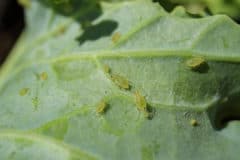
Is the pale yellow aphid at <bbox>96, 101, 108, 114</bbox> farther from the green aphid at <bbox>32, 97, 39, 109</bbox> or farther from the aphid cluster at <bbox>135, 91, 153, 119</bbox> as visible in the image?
the green aphid at <bbox>32, 97, 39, 109</bbox>

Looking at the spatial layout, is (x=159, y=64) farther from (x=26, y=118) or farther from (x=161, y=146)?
(x=26, y=118)

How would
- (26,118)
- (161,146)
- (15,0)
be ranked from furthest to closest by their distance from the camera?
(15,0)
(26,118)
(161,146)

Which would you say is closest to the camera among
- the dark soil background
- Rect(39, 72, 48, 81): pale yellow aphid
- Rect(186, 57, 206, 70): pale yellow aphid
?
Rect(186, 57, 206, 70): pale yellow aphid

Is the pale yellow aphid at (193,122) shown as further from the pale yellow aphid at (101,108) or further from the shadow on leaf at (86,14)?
the shadow on leaf at (86,14)

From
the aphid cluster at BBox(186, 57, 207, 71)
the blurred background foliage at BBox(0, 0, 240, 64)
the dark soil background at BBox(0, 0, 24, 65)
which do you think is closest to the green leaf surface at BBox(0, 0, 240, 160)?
the aphid cluster at BBox(186, 57, 207, 71)

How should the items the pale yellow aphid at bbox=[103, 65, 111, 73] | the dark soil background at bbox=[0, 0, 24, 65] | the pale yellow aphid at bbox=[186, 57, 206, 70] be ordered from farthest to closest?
the dark soil background at bbox=[0, 0, 24, 65], the pale yellow aphid at bbox=[103, 65, 111, 73], the pale yellow aphid at bbox=[186, 57, 206, 70]

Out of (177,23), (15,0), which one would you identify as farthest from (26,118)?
(15,0)

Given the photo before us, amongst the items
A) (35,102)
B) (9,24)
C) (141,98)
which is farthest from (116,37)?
(9,24)
